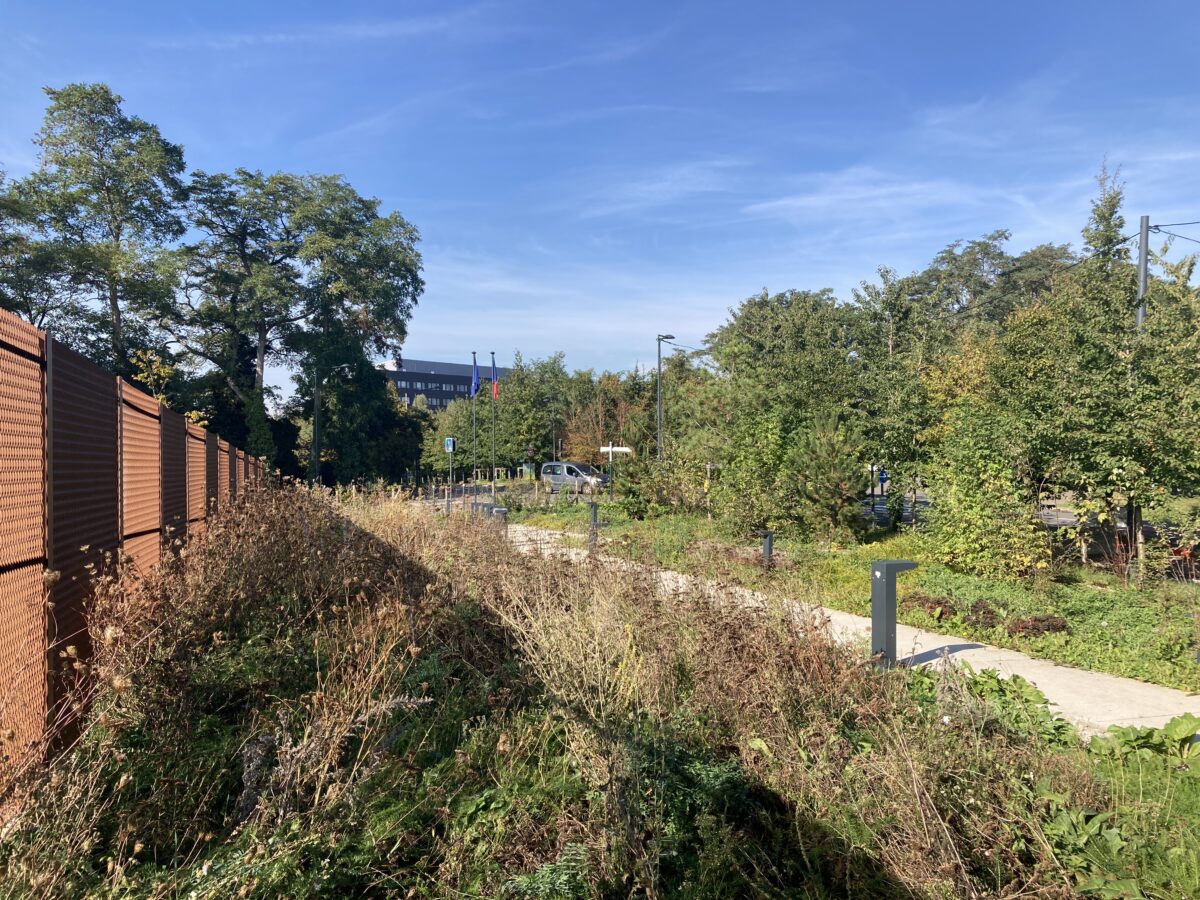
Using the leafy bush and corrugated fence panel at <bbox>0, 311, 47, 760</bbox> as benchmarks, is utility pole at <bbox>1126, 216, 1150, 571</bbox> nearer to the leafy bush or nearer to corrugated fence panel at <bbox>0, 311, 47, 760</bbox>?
the leafy bush

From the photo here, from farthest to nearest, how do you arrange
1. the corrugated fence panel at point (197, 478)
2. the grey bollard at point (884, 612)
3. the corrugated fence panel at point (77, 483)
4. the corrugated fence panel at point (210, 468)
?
1. the corrugated fence panel at point (210, 468)
2. the corrugated fence panel at point (197, 478)
3. the grey bollard at point (884, 612)
4. the corrugated fence panel at point (77, 483)

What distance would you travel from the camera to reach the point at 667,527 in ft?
53.8

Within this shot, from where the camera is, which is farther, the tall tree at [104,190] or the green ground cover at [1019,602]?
the tall tree at [104,190]

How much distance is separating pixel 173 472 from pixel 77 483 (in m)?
3.71

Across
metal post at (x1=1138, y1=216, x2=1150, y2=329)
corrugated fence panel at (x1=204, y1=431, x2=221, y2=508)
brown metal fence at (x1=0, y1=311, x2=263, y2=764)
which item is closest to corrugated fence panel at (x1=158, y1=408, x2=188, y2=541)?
brown metal fence at (x1=0, y1=311, x2=263, y2=764)

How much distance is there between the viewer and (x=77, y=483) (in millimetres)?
4102

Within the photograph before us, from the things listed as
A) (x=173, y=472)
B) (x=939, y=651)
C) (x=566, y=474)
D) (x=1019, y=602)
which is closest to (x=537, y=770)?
(x=939, y=651)

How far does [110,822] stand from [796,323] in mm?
24303

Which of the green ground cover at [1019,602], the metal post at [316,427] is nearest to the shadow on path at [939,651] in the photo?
the green ground cover at [1019,602]

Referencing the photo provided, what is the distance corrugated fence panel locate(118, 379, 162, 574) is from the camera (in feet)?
18.4

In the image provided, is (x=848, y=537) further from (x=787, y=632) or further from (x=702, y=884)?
(x=702, y=884)

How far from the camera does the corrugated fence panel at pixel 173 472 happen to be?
6.97 meters

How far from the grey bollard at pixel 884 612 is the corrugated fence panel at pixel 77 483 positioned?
5265mm

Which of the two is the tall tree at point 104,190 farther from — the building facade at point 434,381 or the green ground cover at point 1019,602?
the building facade at point 434,381
